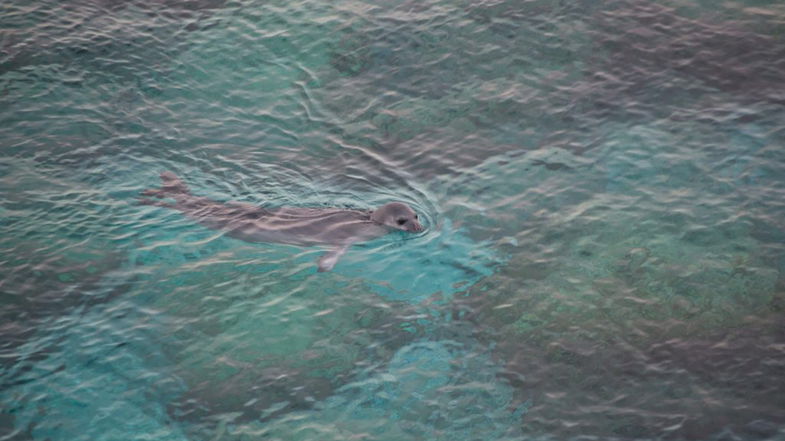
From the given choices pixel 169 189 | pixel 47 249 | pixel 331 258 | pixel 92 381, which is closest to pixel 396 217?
pixel 331 258

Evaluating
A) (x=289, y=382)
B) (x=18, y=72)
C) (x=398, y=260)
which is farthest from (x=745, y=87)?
(x=18, y=72)

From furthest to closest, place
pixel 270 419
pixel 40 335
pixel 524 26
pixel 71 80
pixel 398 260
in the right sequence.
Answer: pixel 524 26 < pixel 71 80 < pixel 398 260 < pixel 40 335 < pixel 270 419

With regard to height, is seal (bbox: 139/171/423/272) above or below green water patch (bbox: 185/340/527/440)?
above

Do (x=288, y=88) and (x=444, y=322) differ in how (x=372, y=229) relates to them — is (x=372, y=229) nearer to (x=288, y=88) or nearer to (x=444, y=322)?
(x=444, y=322)

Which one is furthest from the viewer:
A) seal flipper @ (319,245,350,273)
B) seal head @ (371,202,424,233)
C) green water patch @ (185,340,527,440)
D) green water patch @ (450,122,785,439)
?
seal head @ (371,202,424,233)

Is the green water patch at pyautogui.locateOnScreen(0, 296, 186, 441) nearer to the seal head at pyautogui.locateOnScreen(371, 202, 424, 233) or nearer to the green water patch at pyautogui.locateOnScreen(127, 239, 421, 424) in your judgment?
the green water patch at pyautogui.locateOnScreen(127, 239, 421, 424)

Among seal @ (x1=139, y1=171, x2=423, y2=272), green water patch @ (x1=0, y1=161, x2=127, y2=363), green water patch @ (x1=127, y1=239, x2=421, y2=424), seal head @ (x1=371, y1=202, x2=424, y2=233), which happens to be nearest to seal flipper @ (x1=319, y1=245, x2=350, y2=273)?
seal @ (x1=139, y1=171, x2=423, y2=272)

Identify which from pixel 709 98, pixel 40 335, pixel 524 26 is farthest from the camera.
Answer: pixel 524 26
